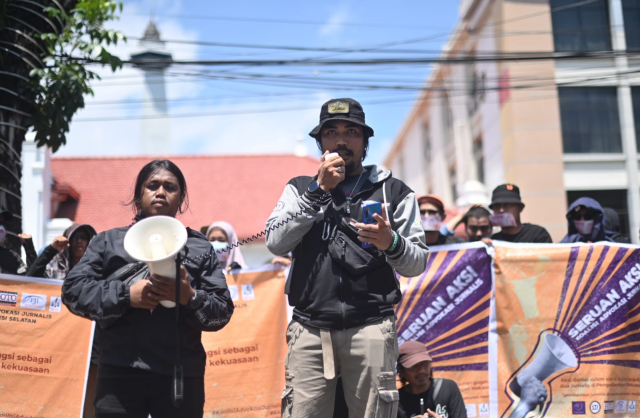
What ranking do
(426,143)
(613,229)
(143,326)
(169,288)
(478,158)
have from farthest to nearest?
(426,143)
(478,158)
(613,229)
(143,326)
(169,288)

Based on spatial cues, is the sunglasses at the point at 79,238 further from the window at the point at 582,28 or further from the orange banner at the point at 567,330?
the window at the point at 582,28

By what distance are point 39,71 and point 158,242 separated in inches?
172

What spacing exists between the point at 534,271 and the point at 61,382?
4.03 metres

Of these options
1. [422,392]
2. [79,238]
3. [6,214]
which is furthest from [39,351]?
[422,392]

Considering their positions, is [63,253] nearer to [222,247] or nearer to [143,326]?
[222,247]

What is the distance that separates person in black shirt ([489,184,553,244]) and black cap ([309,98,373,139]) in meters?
3.33

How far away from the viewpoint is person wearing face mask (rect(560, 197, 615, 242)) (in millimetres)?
5879

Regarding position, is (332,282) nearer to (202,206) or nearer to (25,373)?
(25,373)

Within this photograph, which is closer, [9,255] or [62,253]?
[62,253]

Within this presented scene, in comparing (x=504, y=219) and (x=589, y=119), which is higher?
(x=589, y=119)

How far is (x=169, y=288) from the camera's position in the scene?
8.36 feet

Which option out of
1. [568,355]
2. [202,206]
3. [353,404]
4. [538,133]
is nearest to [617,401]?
[568,355]

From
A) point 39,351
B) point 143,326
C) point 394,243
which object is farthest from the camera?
point 39,351

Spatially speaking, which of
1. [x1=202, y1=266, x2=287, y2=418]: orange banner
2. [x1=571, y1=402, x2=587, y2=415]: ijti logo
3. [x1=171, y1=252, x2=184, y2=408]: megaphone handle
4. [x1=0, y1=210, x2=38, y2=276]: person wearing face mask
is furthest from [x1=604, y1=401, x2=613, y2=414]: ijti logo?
[x1=0, y1=210, x2=38, y2=276]: person wearing face mask
